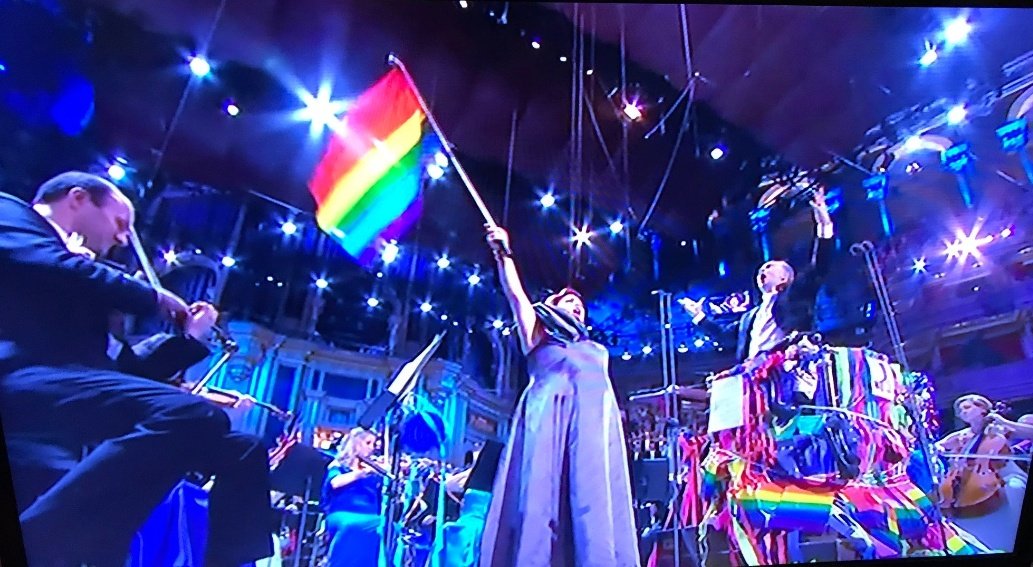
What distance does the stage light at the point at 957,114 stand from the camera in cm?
216

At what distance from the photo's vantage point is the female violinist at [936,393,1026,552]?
211 centimetres

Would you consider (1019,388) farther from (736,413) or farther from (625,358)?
(625,358)

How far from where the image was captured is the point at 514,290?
6.28 ft

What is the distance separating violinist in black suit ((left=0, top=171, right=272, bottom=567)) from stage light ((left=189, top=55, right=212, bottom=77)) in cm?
36

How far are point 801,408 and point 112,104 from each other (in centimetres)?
206

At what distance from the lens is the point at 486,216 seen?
1.92 metres

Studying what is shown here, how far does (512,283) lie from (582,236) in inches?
9.9

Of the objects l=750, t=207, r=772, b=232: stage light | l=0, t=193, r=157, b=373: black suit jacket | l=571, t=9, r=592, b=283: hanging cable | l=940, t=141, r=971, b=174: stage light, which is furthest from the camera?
l=940, t=141, r=971, b=174: stage light

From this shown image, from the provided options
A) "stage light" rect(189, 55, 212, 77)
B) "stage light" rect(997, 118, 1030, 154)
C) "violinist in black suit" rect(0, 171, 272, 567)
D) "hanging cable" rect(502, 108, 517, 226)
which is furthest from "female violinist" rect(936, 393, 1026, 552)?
"stage light" rect(189, 55, 212, 77)

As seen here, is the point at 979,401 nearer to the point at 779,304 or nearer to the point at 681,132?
the point at 779,304

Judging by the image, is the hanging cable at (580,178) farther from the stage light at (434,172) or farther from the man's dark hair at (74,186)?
the man's dark hair at (74,186)

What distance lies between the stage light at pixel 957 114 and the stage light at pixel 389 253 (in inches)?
69.9

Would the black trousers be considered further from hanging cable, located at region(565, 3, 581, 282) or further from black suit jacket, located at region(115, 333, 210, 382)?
hanging cable, located at region(565, 3, 581, 282)

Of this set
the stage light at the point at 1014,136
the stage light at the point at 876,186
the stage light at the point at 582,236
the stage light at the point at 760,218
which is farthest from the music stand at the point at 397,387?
the stage light at the point at 1014,136
